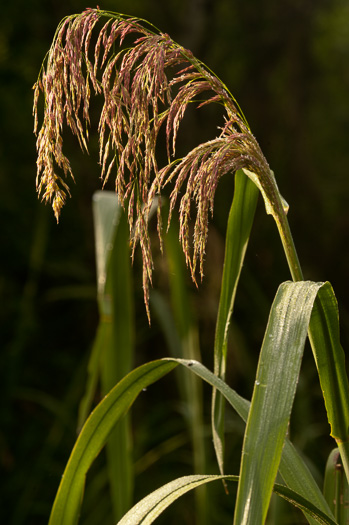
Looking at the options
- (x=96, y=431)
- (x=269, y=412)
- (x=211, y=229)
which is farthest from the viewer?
(x=211, y=229)

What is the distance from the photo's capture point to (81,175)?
2.17 metres

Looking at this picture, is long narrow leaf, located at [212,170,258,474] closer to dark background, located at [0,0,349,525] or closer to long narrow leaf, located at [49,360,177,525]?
long narrow leaf, located at [49,360,177,525]

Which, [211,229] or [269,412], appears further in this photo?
[211,229]

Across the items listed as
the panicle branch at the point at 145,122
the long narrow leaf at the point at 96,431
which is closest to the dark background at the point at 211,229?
the long narrow leaf at the point at 96,431

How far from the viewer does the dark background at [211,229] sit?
1.65 m

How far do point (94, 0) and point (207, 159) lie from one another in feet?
7.04

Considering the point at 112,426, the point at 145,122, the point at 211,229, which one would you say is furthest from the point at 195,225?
the point at 211,229

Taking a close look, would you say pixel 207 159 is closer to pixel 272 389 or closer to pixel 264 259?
pixel 272 389

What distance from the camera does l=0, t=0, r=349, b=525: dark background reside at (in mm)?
1648

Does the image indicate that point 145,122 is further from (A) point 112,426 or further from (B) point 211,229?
(B) point 211,229

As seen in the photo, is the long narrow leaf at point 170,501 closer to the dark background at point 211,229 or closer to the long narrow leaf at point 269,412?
the long narrow leaf at point 269,412

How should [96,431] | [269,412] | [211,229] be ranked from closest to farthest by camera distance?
[269,412]
[96,431]
[211,229]

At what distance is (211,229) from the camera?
1566 millimetres

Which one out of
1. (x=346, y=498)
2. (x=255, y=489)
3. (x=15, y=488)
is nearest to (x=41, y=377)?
(x=15, y=488)
